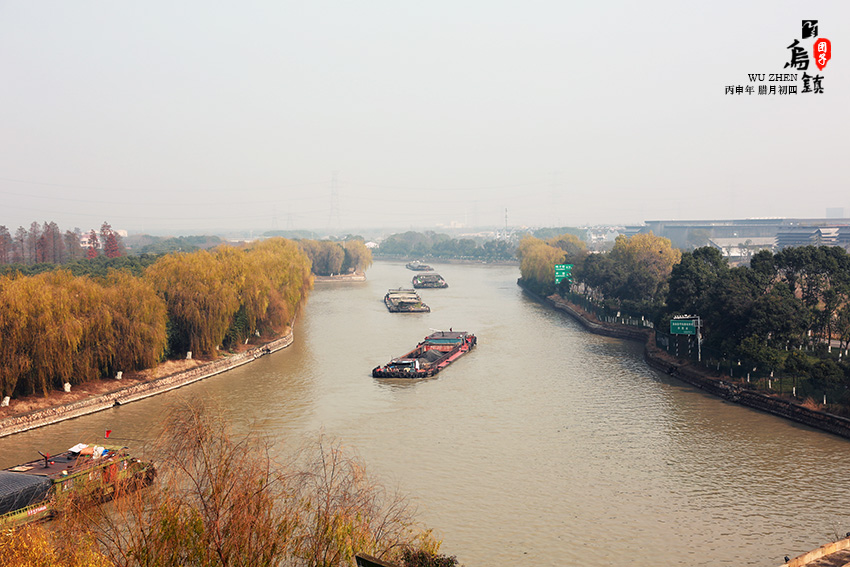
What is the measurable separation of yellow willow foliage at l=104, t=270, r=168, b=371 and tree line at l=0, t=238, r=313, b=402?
37 millimetres

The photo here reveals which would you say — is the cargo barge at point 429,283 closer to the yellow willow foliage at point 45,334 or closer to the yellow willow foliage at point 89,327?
the yellow willow foliage at point 89,327

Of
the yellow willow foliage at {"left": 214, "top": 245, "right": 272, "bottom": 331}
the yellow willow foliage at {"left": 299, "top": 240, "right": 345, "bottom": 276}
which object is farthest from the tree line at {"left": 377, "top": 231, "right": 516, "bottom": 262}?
the yellow willow foliage at {"left": 214, "top": 245, "right": 272, "bottom": 331}

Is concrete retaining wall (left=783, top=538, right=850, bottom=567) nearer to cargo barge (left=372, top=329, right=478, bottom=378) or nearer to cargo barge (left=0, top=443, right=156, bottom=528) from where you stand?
cargo barge (left=0, top=443, right=156, bottom=528)

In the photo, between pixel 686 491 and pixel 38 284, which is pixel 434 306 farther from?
pixel 686 491

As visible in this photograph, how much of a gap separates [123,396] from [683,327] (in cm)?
2353

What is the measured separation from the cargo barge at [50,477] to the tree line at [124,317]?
613 cm

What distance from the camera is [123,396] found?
26.0 metres

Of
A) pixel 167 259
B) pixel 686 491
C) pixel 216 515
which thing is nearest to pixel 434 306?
pixel 167 259

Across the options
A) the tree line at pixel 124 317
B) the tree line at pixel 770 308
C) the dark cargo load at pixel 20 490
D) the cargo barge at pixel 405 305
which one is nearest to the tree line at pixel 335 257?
the cargo barge at pixel 405 305

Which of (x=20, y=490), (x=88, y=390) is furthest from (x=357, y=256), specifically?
(x=20, y=490)

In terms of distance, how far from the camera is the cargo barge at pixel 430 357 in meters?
31.2

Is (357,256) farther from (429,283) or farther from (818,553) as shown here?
(818,553)

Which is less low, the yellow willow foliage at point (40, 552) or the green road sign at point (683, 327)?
the yellow willow foliage at point (40, 552)

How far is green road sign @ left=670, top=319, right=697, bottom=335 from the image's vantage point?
31.2 m
